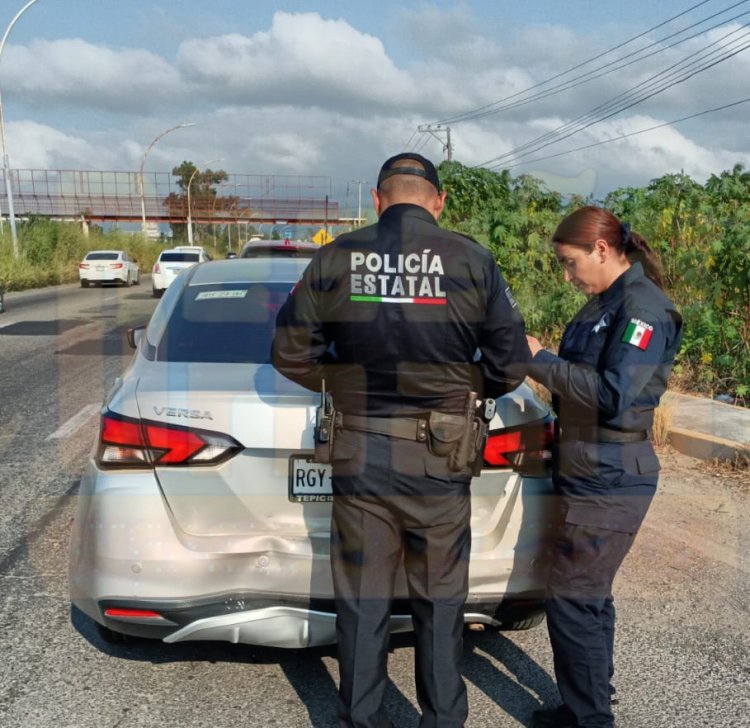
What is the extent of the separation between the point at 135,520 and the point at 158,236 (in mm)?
84082

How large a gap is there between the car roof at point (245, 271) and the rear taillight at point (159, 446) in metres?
1.49

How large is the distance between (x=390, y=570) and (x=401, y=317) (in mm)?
774

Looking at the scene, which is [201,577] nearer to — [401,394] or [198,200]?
[401,394]

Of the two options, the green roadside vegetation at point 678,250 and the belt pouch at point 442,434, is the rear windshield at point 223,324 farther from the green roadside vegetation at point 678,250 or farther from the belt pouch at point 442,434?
the green roadside vegetation at point 678,250

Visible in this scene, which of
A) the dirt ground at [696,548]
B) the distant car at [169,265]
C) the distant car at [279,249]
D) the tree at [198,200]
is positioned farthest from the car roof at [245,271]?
the tree at [198,200]

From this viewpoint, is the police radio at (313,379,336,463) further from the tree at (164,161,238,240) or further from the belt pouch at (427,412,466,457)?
the tree at (164,161,238,240)

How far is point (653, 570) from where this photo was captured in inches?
167

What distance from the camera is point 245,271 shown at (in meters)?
4.48

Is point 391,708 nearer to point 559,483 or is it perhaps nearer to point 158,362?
point 559,483

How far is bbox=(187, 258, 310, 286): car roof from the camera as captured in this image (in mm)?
4312

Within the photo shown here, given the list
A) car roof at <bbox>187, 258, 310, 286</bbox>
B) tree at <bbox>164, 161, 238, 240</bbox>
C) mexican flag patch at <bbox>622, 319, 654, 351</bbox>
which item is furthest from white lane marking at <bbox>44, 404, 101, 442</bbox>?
tree at <bbox>164, 161, 238, 240</bbox>

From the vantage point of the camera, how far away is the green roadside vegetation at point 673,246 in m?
8.05

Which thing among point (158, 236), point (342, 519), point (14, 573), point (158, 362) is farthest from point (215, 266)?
point (158, 236)

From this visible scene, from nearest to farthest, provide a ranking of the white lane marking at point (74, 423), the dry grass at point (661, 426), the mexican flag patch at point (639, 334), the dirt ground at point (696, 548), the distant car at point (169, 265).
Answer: the mexican flag patch at point (639, 334), the dirt ground at point (696, 548), the dry grass at point (661, 426), the white lane marking at point (74, 423), the distant car at point (169, 265)
